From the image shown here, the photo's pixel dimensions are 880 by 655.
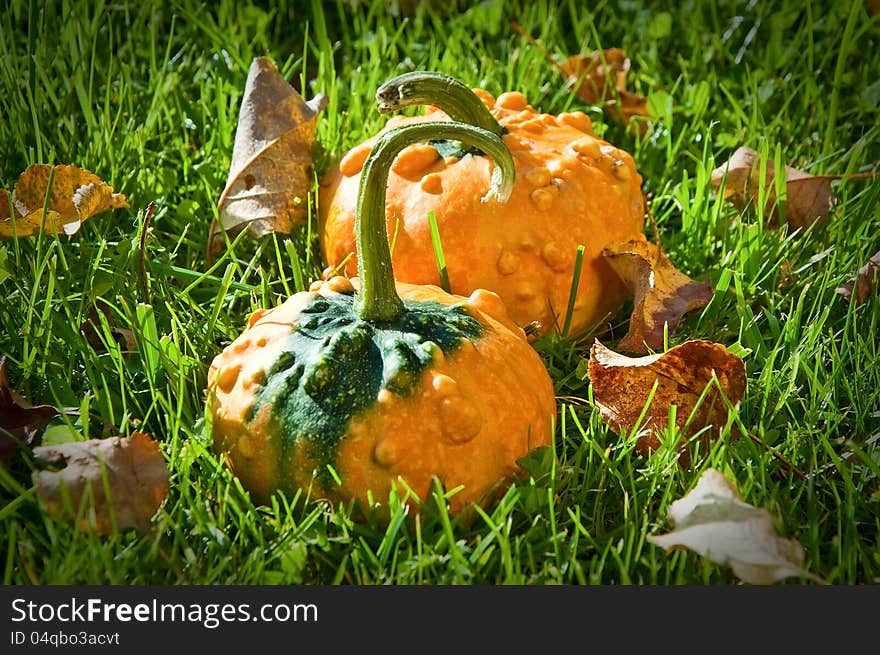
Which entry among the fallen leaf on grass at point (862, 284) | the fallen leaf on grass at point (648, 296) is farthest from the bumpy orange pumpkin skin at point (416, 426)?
the fallen leaf on grass at point (862, 284)

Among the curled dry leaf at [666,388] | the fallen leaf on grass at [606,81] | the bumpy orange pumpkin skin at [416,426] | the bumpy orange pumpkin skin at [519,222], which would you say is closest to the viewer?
the bumpy orange pumpkin skin at [416,426]

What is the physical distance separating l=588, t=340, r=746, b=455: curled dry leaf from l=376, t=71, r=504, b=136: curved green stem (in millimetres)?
653

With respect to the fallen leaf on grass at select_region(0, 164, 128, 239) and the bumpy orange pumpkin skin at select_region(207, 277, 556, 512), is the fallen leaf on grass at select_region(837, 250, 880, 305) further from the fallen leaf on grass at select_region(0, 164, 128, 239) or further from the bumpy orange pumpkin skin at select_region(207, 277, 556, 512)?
the fallen leaf on grass at select_region(0, 164, 128, 239)

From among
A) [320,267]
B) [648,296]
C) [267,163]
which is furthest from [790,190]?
[267,163]

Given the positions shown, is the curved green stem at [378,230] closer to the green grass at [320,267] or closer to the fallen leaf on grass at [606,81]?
the green grass at [320,267]

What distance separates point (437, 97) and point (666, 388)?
2.77ft

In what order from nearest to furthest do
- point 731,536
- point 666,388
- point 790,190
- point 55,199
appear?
1. point 731,536
2. point 666,388
3. point 55,199
4. point 790,190

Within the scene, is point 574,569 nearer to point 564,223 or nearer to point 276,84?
point 564,223

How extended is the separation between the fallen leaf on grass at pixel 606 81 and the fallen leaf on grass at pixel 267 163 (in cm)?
110

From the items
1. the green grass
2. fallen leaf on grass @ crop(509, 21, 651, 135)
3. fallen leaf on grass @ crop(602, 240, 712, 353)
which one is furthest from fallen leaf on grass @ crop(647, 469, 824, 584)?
fallen leaf on grass @ crop(509, 21, 651, 135)

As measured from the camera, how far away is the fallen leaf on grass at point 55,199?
8.19ft

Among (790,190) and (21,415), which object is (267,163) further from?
(790,190)

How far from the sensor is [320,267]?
9.20 feet

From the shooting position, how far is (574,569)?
1.90m
